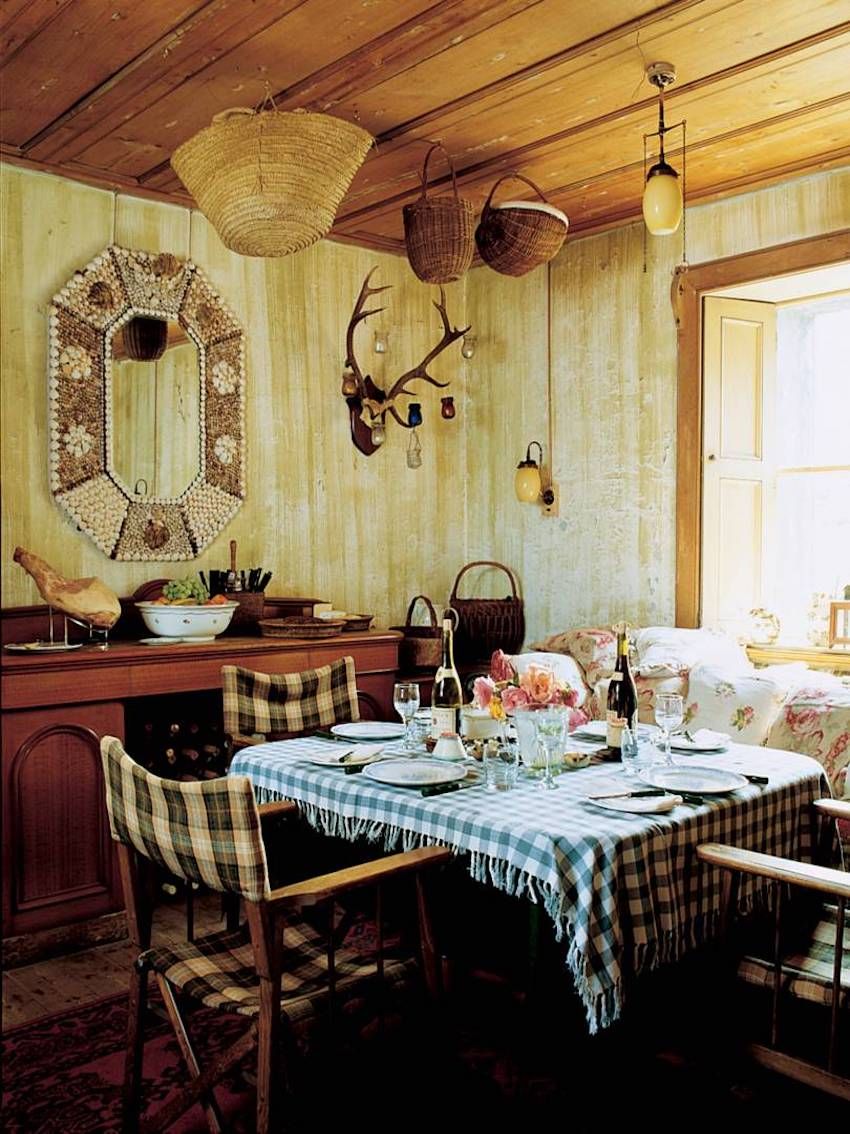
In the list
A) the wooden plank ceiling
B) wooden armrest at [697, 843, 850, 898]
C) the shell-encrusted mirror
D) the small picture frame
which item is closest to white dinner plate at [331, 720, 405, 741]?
wooden armrest at [697, 843, 850, 898]

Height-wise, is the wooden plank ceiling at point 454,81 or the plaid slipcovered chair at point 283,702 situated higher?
the wooden plank ceiling at point 454,81

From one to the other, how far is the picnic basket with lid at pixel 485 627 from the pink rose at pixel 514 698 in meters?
2.55

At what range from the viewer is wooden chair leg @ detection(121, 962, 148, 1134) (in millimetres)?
2117

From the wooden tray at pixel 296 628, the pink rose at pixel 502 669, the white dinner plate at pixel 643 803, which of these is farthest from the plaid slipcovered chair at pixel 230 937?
the wooden tray at pixel 296 628

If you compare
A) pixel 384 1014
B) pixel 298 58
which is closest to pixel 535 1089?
pixel 384 1014

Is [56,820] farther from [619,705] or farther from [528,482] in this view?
[528,482]

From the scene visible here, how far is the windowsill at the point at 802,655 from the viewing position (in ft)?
14.0

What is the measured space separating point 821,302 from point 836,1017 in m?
3.61

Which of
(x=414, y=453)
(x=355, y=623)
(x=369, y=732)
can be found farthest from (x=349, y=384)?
(x=369, y=732)

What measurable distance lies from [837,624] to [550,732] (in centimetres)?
249

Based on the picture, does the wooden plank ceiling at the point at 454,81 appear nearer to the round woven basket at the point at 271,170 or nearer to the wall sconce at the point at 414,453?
the round woven basket at the point at 271,170

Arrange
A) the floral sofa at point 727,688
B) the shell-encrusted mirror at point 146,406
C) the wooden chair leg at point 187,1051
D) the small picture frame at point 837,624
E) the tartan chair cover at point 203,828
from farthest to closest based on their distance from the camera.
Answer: the small picture frame at point 837,624 < the shell-encrusted mirror at point 146,406 < the floral sofa at point 727,688 < the wooden chair leg at point 187,1051 < the tartan chair cover at point 203,828

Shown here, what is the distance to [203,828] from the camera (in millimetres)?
1811

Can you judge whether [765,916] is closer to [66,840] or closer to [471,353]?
[66,840]
